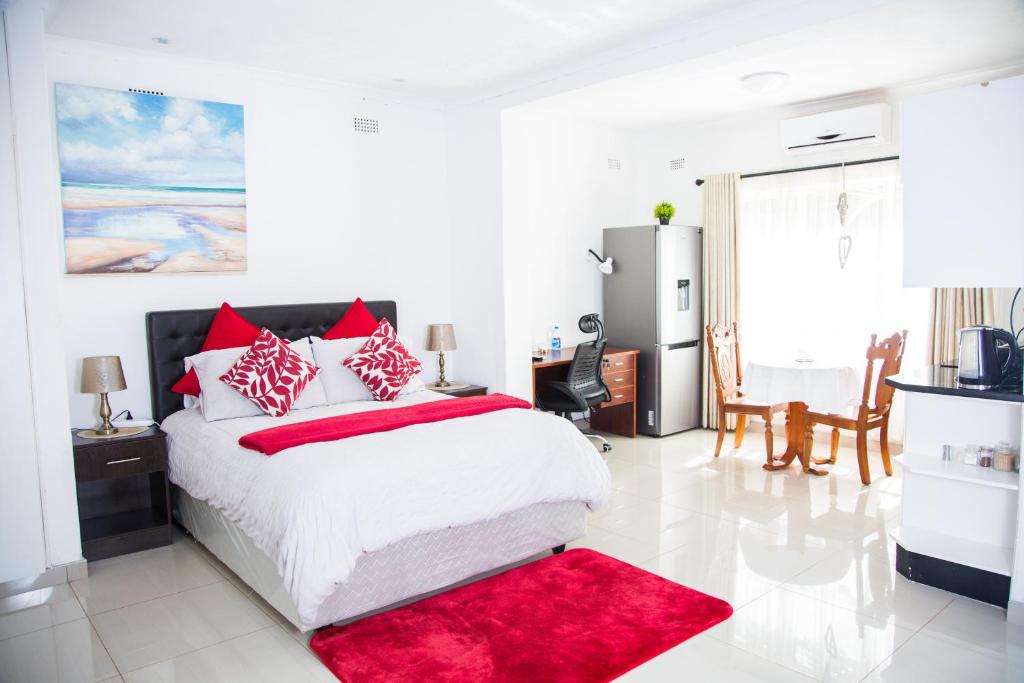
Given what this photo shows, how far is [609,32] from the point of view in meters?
4.06

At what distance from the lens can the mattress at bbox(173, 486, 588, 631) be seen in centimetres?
298

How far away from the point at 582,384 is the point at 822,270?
2240 mm

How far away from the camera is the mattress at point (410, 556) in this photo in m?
2.98

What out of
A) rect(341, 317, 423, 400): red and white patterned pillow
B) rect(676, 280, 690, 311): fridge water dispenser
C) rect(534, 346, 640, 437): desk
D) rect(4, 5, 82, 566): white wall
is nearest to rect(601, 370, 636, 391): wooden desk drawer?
rect(534, 346, 640, 437): desk

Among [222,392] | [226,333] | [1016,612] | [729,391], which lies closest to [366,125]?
[226,333]

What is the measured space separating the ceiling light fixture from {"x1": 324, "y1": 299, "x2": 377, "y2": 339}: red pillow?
10.1 feet

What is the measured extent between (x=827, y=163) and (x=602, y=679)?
4.65 metres

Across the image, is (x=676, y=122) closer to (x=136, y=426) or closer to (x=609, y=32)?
(x=609, y=32)

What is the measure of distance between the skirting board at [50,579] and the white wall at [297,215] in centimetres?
92

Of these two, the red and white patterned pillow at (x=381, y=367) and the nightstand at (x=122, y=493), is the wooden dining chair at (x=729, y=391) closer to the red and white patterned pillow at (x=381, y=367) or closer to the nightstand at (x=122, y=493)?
the red and white patterned pillow at (x=381, y=367)

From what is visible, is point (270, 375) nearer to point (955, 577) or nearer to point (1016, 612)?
point (955, 577)

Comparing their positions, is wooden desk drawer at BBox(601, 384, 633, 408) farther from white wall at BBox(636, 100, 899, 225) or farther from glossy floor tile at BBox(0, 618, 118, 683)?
glossy floor tile at BBox(0, 618, 118, 683)

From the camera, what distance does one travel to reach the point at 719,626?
302cm

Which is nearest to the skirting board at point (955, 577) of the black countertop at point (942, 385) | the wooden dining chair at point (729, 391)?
the black countertop at point (942, 385)
